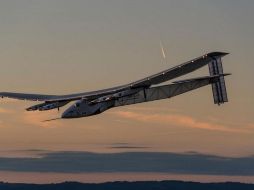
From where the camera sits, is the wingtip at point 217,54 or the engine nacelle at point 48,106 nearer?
the wingtip at point 217,54

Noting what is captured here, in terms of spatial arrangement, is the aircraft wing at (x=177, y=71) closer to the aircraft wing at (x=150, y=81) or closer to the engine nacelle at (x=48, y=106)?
the aircraft wing at (x=150, y=81)

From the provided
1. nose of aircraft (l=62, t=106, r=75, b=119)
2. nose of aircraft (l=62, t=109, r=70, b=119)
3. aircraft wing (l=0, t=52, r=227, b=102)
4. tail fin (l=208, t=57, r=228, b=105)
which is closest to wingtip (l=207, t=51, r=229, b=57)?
aircraft wing (l=0, t=52, r=227, b=102)

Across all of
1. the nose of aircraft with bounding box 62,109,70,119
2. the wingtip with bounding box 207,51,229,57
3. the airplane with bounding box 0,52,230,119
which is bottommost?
the nose of aircraft with bounding box 62,109,70,119

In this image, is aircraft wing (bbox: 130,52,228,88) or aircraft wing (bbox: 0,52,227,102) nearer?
aircraft wing (bbox: 130,52,228,88)

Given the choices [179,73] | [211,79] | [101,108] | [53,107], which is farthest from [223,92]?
[53,107]

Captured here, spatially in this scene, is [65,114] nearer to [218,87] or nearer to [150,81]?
[150,81]

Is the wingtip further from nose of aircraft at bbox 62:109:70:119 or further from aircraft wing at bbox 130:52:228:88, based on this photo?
nose of aircraft at bbox 62:109:70:119

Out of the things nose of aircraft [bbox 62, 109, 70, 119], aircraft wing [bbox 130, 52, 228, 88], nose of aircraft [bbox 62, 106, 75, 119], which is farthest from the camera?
nose of aircraft [bbox 62, 109, 70, 119]

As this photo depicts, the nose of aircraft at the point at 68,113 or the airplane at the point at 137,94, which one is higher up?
the airplane at the point at 137,94

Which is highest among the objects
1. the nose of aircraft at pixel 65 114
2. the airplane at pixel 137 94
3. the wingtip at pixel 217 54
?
the wingtip at pixel 217 54

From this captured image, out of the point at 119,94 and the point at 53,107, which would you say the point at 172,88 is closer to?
the point at 119,94

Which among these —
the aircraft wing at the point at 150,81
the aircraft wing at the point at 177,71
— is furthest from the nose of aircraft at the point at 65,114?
the aircraft wing at the point at 177,71

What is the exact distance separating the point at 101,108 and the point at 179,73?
2059 centimetres

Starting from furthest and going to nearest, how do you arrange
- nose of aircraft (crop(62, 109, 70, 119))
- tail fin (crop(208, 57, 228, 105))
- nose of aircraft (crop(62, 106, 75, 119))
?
1. tail fin (crop(208, 57, 228, 105))
2. nose of aircraft (crop(62, 109, 70, 119))
3. nose of aircraft (crop(62, 106, 75, 119))
